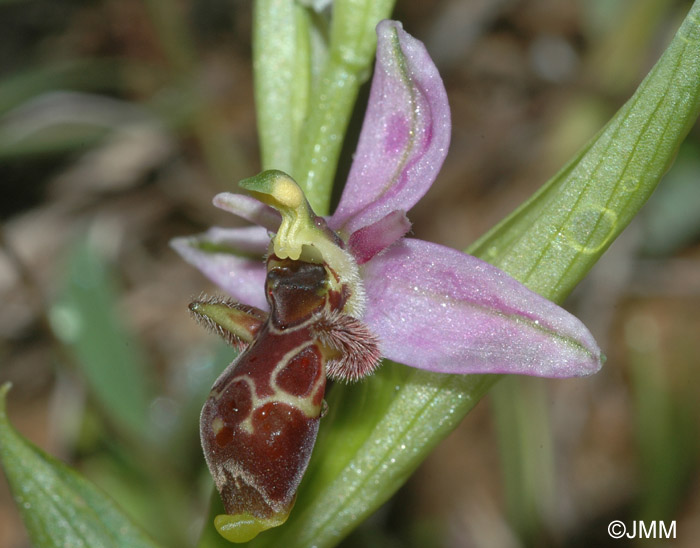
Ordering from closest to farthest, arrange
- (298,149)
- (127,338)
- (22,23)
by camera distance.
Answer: (298,149) → (127,338) → (22,23)

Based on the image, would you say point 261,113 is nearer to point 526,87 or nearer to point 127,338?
point 127,338

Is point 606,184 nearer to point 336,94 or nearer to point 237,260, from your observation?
point 336,94

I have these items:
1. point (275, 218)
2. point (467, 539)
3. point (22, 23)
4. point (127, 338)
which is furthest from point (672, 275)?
point (22, 23)

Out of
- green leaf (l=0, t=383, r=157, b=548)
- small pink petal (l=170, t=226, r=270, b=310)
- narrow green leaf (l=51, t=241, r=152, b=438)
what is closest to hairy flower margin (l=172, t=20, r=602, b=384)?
small pink petal (l=170, t=226, r=270, b=310)

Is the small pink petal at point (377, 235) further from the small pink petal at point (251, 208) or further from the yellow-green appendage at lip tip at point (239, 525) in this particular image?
the yellow-green appendage at lip tip at point (239, 525)

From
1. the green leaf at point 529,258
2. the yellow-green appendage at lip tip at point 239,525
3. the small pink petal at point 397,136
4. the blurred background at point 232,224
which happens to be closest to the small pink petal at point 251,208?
the small pink petal at point 397,136

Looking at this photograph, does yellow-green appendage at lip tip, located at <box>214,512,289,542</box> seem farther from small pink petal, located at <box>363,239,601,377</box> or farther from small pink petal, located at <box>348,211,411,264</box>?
small pink petal, located at <box>348,211,411,264</box>
